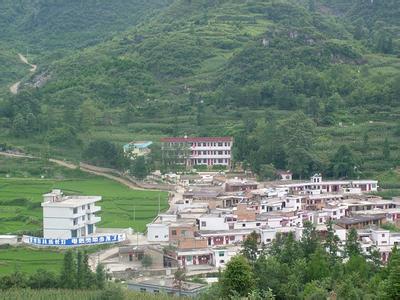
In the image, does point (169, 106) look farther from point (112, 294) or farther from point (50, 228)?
point (112, 294)

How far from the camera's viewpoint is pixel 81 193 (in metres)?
33.6

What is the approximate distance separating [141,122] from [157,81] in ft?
17.2

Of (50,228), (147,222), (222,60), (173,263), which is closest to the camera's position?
(173,263)

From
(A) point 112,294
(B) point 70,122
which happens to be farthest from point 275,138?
(A) point 112,294

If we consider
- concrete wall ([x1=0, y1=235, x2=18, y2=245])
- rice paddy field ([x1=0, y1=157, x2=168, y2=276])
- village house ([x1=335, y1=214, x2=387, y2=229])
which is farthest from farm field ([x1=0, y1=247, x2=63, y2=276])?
village house ([x1=335, y1=214, x2=387, y2=229])

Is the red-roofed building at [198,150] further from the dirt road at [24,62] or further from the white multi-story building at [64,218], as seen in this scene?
the dirt road at [24,62]

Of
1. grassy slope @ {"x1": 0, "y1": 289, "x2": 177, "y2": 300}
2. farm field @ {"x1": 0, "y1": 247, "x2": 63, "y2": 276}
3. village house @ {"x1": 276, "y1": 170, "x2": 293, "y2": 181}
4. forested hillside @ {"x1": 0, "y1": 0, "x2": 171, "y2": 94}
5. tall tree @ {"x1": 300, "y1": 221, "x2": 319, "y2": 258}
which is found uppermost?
forested hillside @ {"x1": 0, "y1": 0, "x2": 171, "y2": 94}

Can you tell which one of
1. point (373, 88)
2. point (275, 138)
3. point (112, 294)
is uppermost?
point (373, 88)

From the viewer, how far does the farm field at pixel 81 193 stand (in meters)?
30.3

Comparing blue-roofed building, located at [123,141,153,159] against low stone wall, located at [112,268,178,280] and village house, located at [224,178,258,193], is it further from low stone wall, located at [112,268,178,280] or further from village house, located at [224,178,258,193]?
low stone wall, located at [112,268,178,280]

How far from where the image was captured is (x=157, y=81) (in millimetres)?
47938

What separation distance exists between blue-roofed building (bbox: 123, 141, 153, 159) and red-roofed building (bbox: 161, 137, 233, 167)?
68 cm

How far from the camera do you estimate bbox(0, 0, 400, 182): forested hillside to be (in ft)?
121

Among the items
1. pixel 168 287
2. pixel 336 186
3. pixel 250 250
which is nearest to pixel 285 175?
pixel 336 186
